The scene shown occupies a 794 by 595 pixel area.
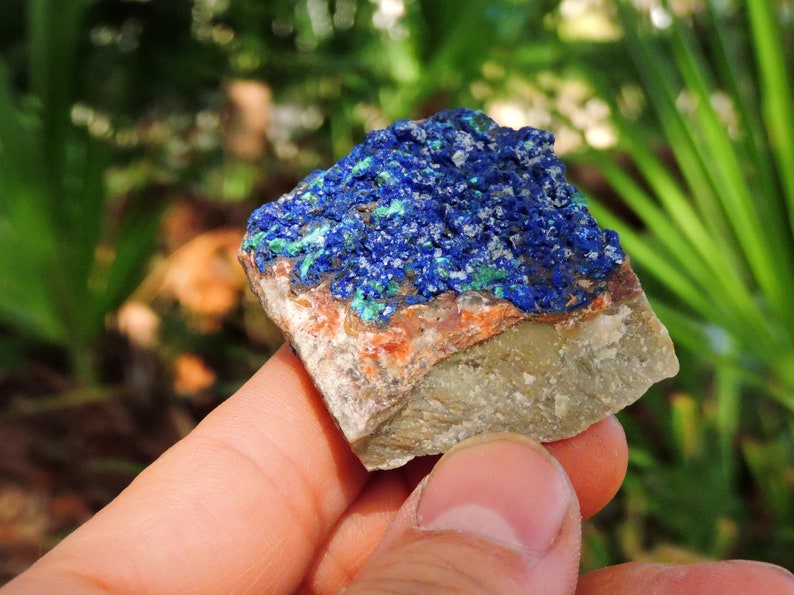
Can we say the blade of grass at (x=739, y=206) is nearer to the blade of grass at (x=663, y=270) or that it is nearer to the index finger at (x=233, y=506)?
the blade of grass at (x=663, y=270)

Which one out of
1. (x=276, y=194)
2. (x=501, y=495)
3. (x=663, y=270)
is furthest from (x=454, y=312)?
(x=276, y=194)

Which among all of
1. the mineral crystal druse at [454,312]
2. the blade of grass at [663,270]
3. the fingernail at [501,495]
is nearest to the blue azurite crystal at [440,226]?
the mineral crystal druse at [454,312]

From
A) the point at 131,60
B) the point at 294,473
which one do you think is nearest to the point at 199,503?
the point at 294,473

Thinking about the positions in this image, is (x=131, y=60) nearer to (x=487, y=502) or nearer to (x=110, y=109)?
(x=110, y=109)

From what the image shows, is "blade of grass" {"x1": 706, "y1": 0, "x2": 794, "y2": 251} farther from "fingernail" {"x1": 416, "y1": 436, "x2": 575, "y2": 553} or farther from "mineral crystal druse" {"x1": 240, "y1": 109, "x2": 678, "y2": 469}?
"fingernail" {"x1": 416, "y1": 436, "x2": 575, "y2": 553}

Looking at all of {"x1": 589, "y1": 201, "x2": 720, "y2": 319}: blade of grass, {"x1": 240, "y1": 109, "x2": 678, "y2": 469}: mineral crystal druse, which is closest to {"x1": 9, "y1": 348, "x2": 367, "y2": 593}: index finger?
{"x1": 240, "y1": 109, "x2": 678, "y2": 469}: mineral crystal druse

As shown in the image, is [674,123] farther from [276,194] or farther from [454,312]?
[276,194]
